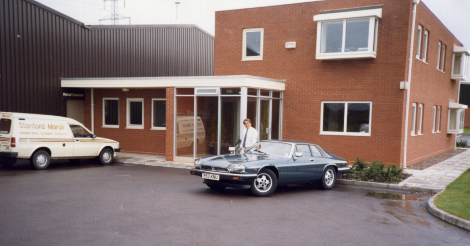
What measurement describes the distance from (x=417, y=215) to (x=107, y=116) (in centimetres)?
1465

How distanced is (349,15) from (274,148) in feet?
22.0

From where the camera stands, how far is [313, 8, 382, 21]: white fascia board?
1307 centimetres

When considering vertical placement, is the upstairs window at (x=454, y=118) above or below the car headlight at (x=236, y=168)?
above

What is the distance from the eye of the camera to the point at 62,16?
17375 millimetres

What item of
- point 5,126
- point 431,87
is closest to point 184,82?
point 5,126

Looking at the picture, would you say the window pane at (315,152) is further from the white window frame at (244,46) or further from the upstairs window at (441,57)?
the upstairs window at (441,57)

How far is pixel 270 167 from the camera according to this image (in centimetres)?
888

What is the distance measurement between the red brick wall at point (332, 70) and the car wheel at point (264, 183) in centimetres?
633

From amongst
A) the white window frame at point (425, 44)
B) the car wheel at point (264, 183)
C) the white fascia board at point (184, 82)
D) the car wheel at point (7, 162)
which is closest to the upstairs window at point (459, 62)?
the white window frame at point (425, 44)

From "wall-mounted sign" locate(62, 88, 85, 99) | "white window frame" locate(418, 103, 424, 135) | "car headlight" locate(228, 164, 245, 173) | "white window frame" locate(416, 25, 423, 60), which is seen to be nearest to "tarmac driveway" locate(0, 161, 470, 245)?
"car headlight" locate(228, 164, 245, 173)

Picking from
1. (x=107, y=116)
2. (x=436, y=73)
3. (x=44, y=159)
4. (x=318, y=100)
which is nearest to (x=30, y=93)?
(x=107, y=116)

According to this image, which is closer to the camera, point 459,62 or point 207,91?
point 207,91

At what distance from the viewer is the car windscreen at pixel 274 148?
375 inches

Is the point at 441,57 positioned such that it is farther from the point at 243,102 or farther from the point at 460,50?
the point at 243,102
